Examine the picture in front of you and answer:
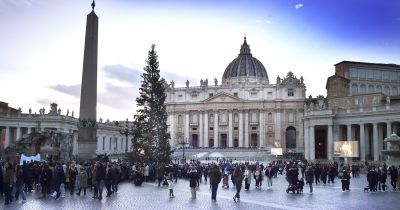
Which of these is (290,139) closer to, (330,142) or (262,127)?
(262,127)

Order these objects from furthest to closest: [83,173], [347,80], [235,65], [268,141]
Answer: [235,65] < [268,141] < [347,80] < [83,173]

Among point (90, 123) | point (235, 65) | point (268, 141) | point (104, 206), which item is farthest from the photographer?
point (235, 65)

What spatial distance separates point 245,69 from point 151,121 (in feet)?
250

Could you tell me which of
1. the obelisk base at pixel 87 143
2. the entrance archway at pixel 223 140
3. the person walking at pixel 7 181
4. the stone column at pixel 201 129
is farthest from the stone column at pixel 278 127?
the person walking at pixel 7 181

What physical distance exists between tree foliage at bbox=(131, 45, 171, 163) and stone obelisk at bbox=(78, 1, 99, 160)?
12115mm

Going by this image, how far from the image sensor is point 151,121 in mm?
39844

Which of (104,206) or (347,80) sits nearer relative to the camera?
(104,206)

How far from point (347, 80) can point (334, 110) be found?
49.5ft

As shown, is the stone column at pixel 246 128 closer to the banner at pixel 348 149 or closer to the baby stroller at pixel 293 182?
the banner at pixel 348 149

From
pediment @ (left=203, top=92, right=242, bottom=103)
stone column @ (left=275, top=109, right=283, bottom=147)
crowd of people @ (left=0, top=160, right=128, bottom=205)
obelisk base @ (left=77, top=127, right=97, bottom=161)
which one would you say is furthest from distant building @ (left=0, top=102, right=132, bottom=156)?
crowd of people @ (left=0, top=160, right=128, bottom=205)

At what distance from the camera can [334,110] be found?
61.6 m

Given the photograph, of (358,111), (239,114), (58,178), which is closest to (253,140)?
(239,114)

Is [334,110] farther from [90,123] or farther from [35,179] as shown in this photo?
[35,179]

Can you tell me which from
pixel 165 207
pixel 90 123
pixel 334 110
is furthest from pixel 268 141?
pixel 165 207
